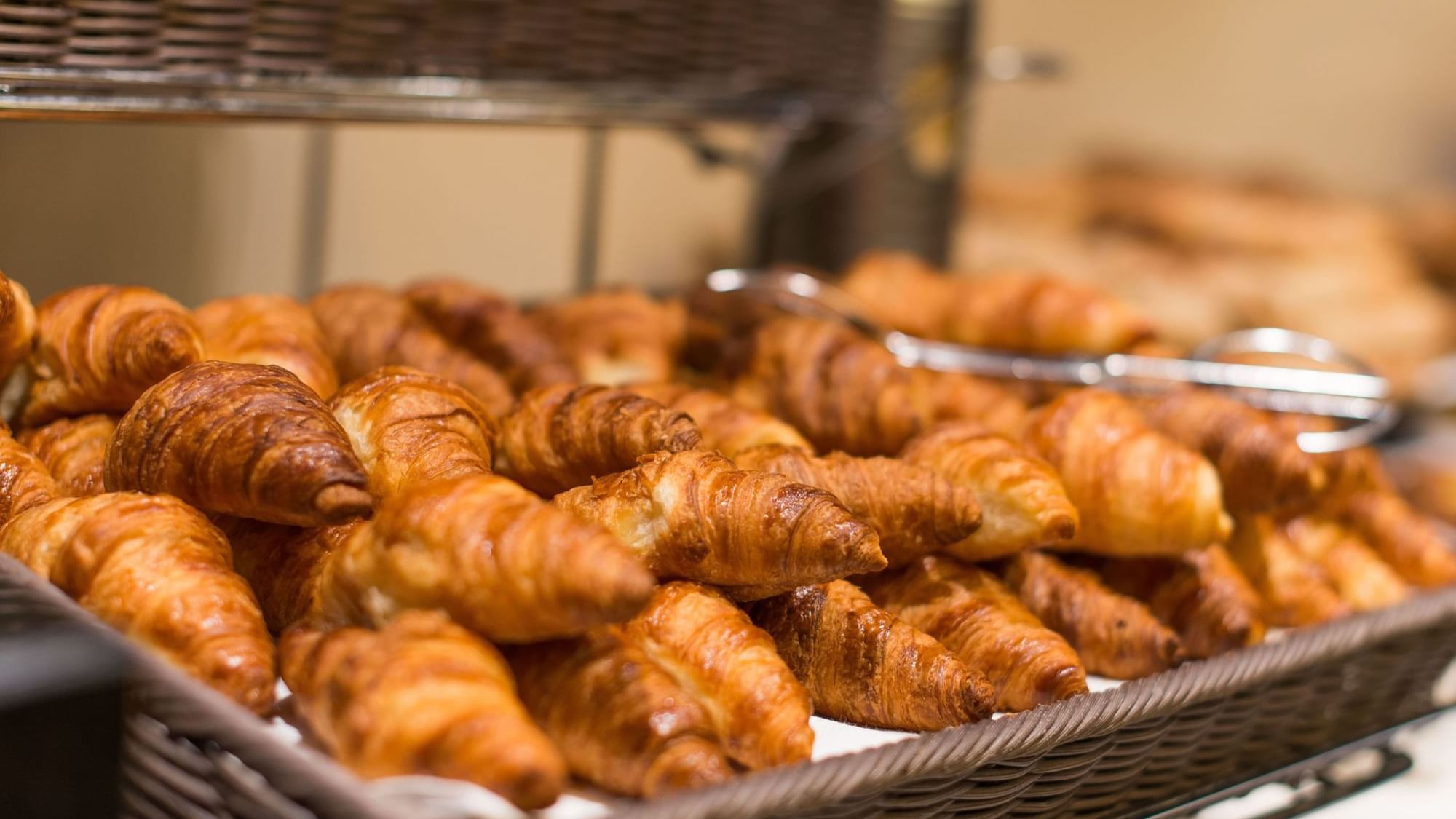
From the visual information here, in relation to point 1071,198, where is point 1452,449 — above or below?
below

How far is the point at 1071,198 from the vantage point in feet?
8.87

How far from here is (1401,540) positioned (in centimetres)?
153

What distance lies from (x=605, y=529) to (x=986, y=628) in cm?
33

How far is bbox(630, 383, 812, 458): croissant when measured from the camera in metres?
1.15

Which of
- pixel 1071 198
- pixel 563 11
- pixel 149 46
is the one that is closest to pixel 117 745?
pixel 149 46

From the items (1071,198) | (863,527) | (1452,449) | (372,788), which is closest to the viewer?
(372,788)

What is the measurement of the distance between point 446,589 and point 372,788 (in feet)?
0.43

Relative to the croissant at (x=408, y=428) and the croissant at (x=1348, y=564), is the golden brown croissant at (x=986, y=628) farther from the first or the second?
the croissant at (x=1348, y=564)

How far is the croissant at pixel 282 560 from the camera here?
0.89 metres

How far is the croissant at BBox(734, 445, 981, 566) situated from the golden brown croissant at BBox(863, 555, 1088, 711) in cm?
4

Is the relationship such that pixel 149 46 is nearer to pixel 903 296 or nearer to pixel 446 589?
pixel 446 589

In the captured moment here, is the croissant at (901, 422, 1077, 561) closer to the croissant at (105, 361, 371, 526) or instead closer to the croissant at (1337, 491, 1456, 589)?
the croissant at (105, 361, 371, 526)

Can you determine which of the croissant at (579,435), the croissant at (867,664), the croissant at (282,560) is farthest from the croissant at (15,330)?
the croissant at (867,664)

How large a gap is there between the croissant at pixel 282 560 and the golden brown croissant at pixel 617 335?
51cm
